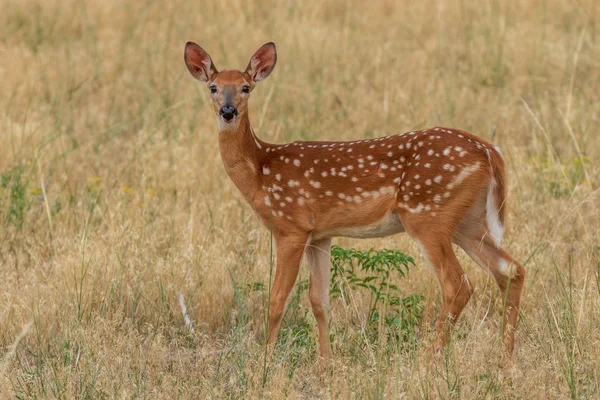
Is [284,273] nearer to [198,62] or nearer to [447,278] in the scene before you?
[447,278]

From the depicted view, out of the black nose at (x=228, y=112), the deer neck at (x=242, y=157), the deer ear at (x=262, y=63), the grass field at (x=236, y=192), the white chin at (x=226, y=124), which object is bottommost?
the grass field at (x=236, y=192)

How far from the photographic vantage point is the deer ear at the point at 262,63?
20.5 ft

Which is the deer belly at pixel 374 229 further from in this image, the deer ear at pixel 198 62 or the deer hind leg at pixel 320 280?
the deer ear at pixel 198 62

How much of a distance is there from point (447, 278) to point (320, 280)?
722mm

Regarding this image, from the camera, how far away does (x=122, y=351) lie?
557 cm

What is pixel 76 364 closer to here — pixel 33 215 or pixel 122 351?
pixel 122 351

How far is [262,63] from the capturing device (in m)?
6.29

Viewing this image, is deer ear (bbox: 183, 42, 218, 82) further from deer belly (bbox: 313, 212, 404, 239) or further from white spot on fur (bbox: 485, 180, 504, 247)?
white spot on fur (bbox: 485, 180, 504, 247)

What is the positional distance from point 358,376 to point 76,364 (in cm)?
134

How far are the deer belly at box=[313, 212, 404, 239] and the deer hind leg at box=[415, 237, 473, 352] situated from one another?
7.6 inches

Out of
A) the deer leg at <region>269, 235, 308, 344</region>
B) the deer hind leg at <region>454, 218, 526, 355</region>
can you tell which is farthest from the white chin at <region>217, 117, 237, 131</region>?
the deer hind leg at <region>454, 218, 526, 355</region>

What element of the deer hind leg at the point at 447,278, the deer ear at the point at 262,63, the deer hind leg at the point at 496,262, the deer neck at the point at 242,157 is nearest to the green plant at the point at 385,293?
the deer hind leg at the point at 447,278

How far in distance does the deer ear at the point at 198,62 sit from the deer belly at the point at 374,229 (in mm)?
1189

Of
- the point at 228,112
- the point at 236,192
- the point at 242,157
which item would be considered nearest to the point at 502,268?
the point at 242,157
